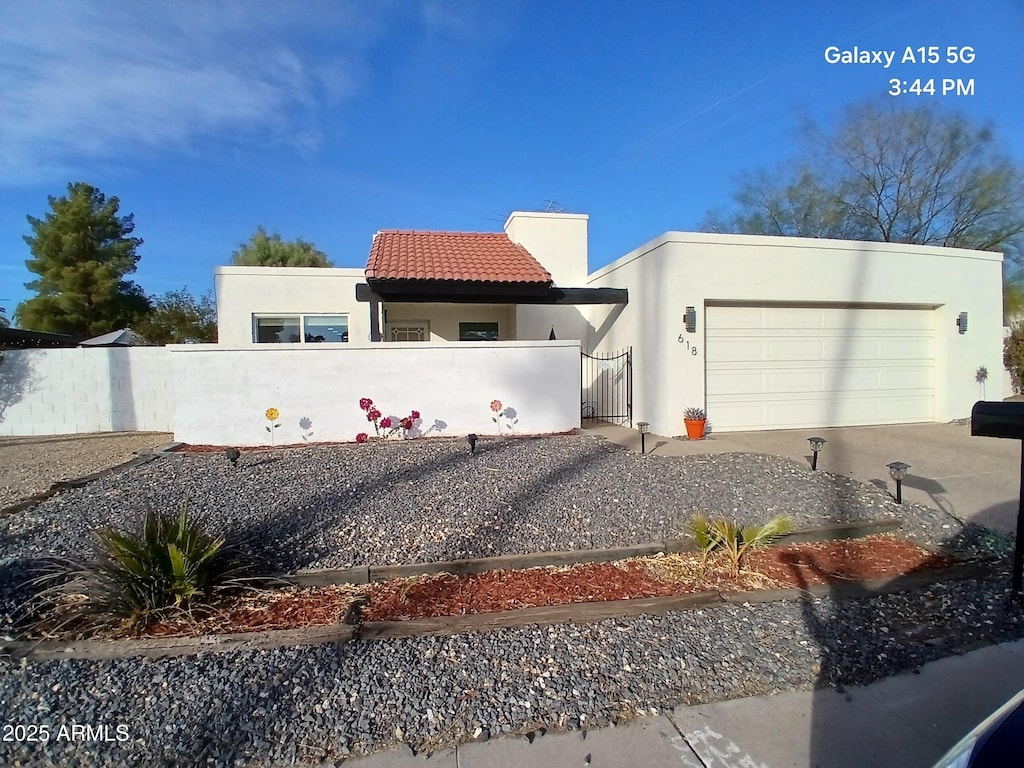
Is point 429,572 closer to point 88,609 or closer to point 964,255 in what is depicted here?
point 88,609

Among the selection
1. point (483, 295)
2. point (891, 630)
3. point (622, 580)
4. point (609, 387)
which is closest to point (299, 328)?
point (483, 295)

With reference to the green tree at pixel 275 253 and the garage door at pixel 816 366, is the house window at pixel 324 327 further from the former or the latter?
the green tree at pixel 275 253

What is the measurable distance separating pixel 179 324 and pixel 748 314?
23.4m

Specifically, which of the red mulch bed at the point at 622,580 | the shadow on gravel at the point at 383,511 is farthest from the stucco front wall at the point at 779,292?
the red mulch bed at the point at 622,580

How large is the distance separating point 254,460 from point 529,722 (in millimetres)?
6151

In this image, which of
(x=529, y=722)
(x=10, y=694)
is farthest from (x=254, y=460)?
(x=529, y=722)

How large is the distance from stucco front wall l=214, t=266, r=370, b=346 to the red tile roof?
1.54 metres

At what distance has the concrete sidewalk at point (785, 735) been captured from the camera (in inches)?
82.6

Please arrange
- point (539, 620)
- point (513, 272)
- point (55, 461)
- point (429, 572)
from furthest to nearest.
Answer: point (513, 272) < point (55, 461) < point (429, 572) < point (539, 620)

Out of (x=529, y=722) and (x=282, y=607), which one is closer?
(x=529, y=722)

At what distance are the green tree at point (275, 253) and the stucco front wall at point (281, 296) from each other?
644 inches

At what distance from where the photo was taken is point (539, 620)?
3098mm

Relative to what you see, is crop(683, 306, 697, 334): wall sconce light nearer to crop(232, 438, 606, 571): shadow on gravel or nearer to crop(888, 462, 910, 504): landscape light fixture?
crop(232, 438, 606, 571): shadow on gravel

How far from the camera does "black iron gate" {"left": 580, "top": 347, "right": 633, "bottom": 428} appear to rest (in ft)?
35.3
